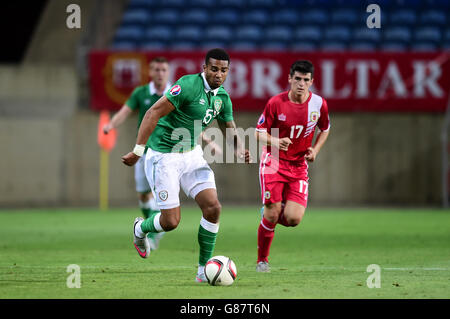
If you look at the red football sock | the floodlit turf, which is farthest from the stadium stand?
the red football sock

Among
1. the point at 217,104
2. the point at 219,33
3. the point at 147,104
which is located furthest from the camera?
the point at 219,33

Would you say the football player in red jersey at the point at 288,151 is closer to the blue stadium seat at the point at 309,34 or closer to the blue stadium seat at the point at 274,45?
the blue stadium seat at the point at 274,45

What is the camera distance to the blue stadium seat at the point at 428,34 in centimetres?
2089

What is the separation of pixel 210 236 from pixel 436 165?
1330 cm

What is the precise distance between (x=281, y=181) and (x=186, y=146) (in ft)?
3.87

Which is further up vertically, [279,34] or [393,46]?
[279,34]

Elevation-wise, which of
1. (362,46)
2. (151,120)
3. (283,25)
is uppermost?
(283,25)

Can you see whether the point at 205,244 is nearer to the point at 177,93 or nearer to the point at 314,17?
the point at 177,93

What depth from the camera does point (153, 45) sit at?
21078mm

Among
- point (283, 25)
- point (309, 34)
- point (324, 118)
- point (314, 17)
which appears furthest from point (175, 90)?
point (314, 17)

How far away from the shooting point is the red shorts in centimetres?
Answer: 811

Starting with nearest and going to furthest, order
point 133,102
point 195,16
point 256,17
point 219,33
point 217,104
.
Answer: point 217,104, point 133,102, point 219,33, point 256,17, point 195,16
